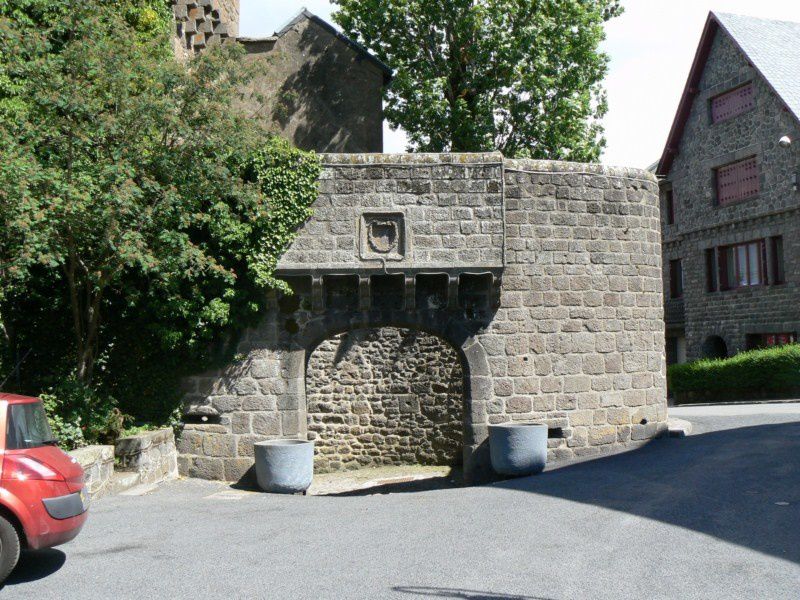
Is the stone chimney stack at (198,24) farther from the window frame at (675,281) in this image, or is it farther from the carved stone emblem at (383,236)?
the window frame at (675,281)

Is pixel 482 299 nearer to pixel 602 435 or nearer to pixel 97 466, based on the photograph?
pixel 602 435

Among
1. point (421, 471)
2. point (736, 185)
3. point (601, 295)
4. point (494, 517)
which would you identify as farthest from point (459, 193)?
point (736, 185)

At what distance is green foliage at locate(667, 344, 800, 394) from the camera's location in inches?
794

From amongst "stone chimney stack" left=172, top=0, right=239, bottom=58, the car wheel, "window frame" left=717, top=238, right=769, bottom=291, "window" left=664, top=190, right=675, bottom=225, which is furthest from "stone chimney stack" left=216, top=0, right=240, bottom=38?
"window" left=664, top=190, right=675, bottom=225

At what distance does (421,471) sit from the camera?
50.7ft

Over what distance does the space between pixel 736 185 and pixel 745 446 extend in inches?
653

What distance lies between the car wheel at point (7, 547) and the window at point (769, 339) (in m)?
21.8

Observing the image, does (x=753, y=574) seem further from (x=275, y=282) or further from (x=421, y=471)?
(x=421, y=471)

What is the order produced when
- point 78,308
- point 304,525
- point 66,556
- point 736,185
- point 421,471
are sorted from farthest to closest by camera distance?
point 736,185 → point 421,471 → point 78,308 → point 304,525 → point 66,556

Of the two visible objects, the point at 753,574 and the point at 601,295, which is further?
the point at 601,295

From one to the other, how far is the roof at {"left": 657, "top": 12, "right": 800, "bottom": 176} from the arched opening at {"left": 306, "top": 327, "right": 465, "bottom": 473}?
531 inches

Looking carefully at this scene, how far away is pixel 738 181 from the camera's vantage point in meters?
25.3

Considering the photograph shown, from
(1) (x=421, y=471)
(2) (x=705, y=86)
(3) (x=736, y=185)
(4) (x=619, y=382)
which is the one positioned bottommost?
(1) (x=421, y=471)

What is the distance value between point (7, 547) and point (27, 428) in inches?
34.1
